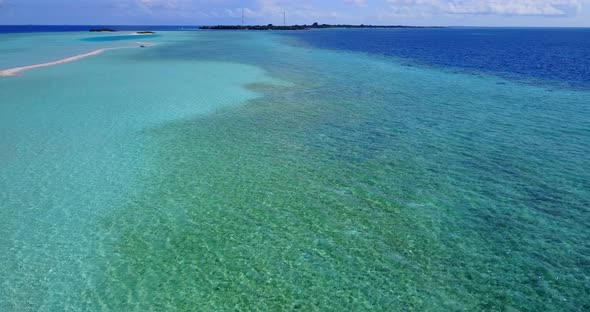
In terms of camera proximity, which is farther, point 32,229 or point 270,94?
point 270,94

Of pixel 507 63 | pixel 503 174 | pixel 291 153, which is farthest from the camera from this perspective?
pixel 507 63

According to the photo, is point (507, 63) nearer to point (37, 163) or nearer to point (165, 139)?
point (165, 139)

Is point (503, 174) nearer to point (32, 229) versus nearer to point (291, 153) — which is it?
point (291, 153)

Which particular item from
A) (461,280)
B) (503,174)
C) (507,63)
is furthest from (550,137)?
(507,63)

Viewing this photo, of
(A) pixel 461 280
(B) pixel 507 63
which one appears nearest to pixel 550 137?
(A) pixel 461 280

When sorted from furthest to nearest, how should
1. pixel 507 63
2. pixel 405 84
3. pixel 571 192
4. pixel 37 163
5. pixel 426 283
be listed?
1. pixel 507 63
2. pixel 405 84
3. pixel 37 163
4. pixel 571 192
5. pixel 426 283

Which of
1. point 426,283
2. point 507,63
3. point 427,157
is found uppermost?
point 507,63

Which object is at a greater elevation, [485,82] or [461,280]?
[485,82]
